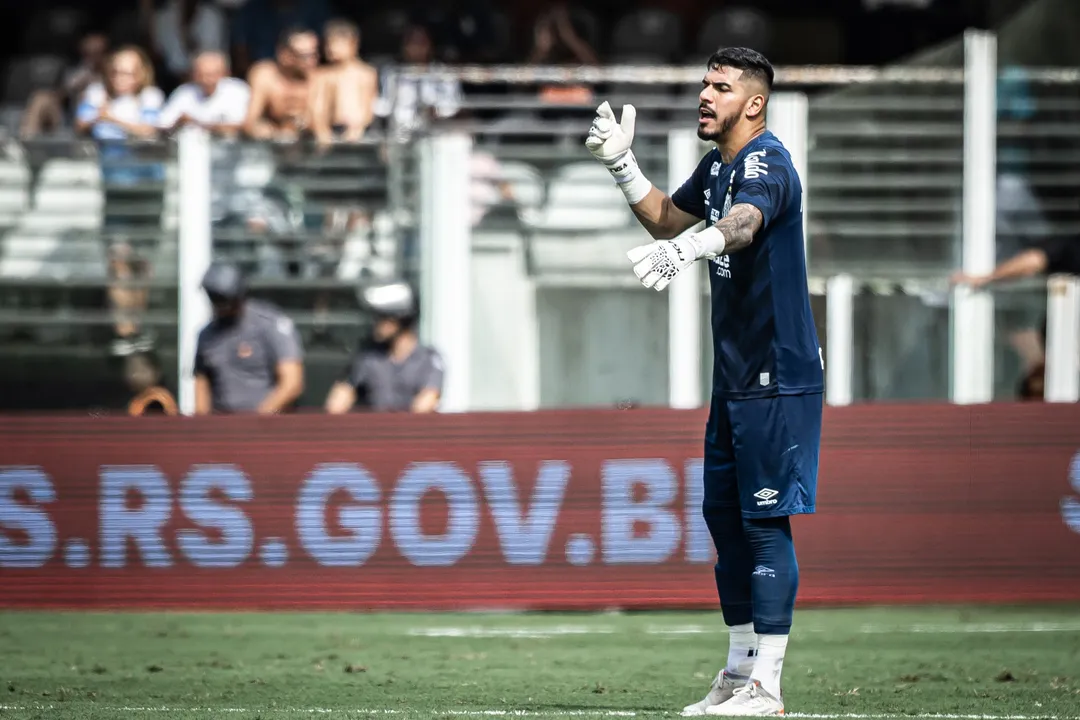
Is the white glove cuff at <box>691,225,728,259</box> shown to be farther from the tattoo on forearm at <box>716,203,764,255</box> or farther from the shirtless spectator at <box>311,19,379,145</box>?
the shirtless spectator at <box>311,19,379,145</box>

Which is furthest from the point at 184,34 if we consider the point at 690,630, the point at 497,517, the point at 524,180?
the point at 690,630

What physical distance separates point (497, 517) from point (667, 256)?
184 inches

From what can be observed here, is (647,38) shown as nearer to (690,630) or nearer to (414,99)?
(414,99)

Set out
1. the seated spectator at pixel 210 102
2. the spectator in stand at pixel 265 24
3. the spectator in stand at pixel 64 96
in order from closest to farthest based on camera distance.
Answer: the seated spectator at pixel 210 102 → the spectator in stand at pixel 64 96 → the spectator in stand at pixel 265 24

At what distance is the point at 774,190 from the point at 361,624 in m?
4.42

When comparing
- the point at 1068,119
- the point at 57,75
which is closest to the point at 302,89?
the point at 57,75

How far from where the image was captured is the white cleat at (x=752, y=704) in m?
6.15

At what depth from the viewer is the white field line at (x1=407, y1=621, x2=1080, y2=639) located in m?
9.22

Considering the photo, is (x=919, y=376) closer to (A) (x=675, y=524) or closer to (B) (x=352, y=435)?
(A) (x=675, y=524)

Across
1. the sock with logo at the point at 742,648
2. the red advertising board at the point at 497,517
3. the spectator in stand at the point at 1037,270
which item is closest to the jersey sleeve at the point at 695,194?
the sock with logo at the point at 742,648

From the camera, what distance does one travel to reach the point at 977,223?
12797 millimetres

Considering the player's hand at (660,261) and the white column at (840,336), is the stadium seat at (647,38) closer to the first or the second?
the white column at (840,336)

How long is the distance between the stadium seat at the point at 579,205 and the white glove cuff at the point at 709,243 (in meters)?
7.46

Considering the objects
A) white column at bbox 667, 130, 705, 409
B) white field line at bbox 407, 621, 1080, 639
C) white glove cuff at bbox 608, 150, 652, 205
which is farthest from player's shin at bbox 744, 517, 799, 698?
white column at bbox 667, 130, 705, 409
